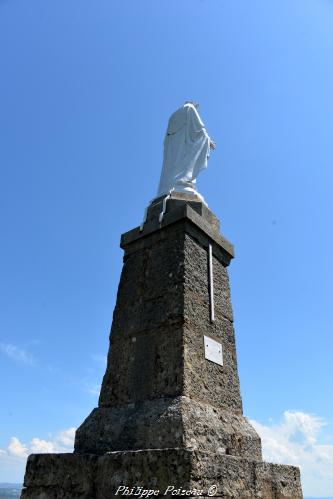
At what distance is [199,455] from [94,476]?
3.15ft

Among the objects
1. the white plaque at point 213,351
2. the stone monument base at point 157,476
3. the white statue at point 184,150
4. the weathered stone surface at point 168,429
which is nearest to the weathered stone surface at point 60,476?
the stone monument base at point 157,476

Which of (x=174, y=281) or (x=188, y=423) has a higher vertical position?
(x=174, y=281)

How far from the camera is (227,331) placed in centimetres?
412

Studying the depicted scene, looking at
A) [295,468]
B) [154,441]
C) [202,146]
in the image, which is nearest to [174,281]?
[154,441]

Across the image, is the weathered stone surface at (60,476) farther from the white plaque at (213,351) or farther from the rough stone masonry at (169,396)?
the white plaque at (213,351)

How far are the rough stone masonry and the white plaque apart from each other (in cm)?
6

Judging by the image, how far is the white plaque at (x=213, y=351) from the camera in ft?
11.9

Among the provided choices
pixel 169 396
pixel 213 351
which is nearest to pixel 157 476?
pixel 169 396

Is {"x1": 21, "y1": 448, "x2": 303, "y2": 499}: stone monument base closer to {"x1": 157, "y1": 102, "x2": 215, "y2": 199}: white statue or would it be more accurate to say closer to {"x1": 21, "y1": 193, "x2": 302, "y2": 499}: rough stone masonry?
{"x1": 21, "y1": 193, "x2": 302, "y2": 499}: rough stone masonry

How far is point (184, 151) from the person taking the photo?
17.5ft

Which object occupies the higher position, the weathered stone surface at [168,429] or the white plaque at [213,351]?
the white plaque at [213,351]

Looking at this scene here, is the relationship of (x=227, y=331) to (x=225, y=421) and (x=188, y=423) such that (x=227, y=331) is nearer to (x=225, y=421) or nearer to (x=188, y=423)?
(x=225, y=421)

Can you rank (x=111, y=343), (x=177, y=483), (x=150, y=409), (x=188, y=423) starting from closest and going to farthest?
(x=177, y=483)
(x=188, y=423)
(x=150, y=409)
(x=111, y=343)

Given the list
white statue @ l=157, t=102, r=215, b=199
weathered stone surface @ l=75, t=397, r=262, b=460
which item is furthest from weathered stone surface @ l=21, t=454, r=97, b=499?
white statue @ l=157, t=102, r=215, b=199
